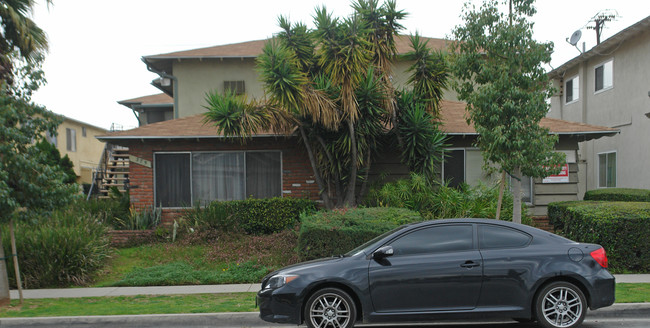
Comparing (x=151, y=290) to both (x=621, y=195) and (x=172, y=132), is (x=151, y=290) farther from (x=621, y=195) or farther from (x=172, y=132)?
(x=621, y=195)

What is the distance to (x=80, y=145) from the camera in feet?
105

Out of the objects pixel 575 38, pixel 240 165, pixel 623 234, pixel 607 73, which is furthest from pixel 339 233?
pixel 575 38

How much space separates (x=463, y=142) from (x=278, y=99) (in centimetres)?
553

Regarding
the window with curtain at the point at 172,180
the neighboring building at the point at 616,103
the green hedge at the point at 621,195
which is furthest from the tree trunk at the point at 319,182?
the neighboring building at the point at 616,103

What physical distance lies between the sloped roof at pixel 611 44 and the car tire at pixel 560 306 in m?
12.4

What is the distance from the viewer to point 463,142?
13.2 metres

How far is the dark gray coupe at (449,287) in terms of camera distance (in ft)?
18.3

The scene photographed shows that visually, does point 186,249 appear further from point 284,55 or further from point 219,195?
point 284,55

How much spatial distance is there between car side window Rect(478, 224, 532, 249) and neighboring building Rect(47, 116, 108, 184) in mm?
29114

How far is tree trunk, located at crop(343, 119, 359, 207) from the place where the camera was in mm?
11352

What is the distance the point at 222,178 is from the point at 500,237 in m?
9.27

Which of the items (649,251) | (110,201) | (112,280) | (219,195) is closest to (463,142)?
(649,251)

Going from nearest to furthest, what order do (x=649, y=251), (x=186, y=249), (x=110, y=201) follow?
1. (x=649, y=251)
2. (x=186, y=249)
3. (x=110, y=201)

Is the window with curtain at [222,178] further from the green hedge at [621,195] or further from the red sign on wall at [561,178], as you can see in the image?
the green hedge at [621,195]
